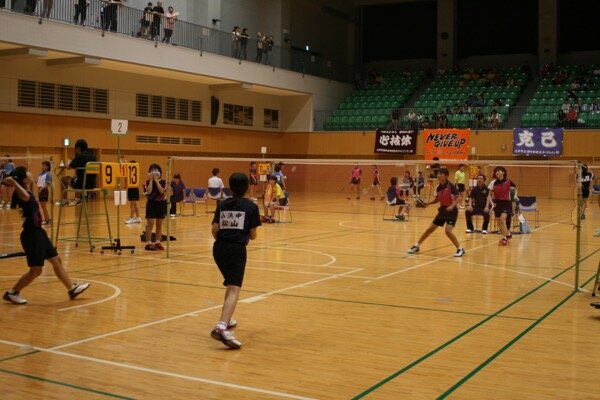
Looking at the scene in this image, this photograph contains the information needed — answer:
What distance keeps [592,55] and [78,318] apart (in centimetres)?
4447

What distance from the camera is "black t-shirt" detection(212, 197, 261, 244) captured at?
859 centimetres

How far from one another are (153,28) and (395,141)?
16.5 meters

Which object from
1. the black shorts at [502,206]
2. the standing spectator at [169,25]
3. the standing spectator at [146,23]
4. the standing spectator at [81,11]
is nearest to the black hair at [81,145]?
the black shorts at [502,206]

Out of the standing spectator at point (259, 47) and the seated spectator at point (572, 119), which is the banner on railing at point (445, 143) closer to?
the seated spectator at point (572, 119)

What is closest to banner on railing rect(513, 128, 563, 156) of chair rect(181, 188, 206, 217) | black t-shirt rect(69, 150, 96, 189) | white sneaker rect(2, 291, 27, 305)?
chair rect(181, 188, 206, 217)

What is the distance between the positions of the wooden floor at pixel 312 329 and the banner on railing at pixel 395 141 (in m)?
25.9

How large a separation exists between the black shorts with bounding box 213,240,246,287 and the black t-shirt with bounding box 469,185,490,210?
14.9 meters

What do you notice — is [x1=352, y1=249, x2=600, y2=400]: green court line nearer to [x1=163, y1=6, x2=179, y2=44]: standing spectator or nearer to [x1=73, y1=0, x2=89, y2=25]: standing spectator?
[x1=73, y1=0, x2=89, y2=25]: standing spectator

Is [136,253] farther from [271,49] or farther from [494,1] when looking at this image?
[494,1]

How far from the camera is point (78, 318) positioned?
32.2 feet

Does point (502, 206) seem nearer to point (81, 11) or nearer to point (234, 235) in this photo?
point (234, 235)

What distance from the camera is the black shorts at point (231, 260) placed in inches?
337

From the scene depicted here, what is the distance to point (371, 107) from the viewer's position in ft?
156

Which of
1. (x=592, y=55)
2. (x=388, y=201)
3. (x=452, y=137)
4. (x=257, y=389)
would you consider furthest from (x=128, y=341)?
(x=592, y=55)
